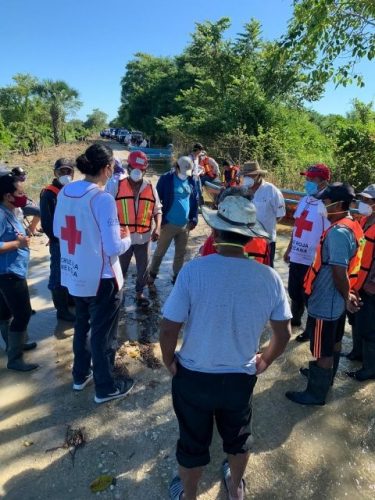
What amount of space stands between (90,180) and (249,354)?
5.81 feet

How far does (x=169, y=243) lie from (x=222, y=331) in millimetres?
3761

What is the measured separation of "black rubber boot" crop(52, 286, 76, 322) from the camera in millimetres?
4430

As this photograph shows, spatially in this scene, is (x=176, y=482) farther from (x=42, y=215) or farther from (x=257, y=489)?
(x=42, y=215)

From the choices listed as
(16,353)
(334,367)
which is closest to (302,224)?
(334,367)

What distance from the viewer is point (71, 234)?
2.82m

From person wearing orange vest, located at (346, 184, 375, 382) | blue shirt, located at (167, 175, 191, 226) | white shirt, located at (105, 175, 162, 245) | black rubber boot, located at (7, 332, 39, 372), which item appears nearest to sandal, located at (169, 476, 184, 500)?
black rubber boot, located at (7, 332, 39, 372)

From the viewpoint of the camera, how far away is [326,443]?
9.42ft

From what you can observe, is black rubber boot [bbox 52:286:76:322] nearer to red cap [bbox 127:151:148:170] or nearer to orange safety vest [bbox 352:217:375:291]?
red cap [bbox 127:151:148:170]

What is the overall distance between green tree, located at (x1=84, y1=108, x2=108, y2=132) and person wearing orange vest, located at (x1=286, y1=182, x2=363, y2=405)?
342ft

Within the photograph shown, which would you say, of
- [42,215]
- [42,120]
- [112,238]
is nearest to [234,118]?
[42,215]

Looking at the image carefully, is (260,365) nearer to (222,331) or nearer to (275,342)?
(275,342)

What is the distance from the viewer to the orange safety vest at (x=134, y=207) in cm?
438

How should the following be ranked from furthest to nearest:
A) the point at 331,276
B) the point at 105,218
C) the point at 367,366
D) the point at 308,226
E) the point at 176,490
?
the point at 308,226, the point at 367,366, the point at 331,276, the point at 105,218, the point at 176,490

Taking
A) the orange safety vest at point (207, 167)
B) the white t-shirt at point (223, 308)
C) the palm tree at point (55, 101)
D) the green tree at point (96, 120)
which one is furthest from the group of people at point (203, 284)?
the green tree at point (96, 120)
